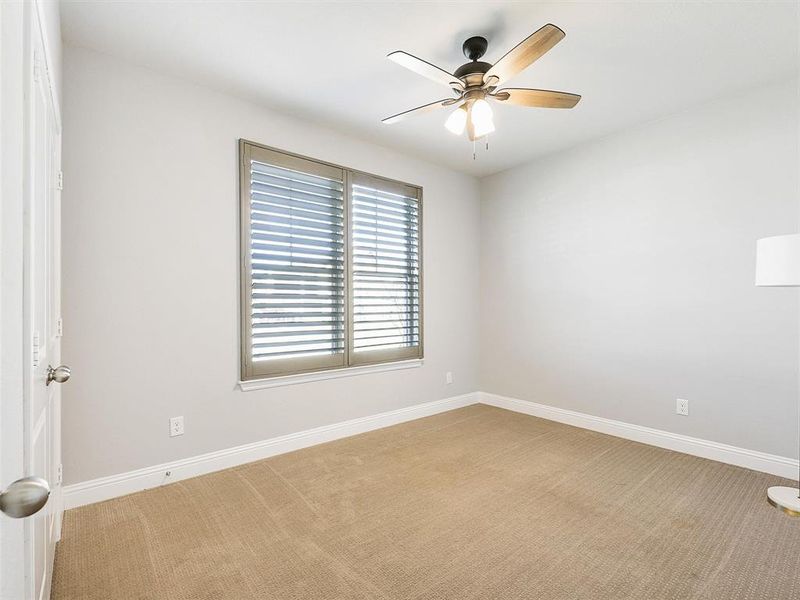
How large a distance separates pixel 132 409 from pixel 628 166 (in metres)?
4.25

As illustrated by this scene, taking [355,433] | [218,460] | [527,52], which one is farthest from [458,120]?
[218,460]

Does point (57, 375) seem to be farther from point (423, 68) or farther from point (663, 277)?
point (663, 277)

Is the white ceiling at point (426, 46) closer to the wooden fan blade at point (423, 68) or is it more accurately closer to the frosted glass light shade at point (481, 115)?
the wooden fan blade at point (423, 68)

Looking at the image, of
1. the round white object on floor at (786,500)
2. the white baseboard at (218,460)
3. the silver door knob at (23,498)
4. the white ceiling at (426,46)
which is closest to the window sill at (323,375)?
the white baseboard at (218,460)

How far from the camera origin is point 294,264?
3.27 meters

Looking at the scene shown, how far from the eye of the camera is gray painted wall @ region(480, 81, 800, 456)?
112 inches

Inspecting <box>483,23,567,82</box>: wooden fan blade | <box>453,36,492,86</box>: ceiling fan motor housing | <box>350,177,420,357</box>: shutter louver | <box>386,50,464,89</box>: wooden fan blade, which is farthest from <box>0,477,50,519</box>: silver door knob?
<box>350,177,420,357</box>: shutter louver

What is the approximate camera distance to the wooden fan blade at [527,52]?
1777 millimetres

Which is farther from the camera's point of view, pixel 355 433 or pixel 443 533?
pixel 355 433

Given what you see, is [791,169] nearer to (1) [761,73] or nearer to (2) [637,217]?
(1) [761,73]

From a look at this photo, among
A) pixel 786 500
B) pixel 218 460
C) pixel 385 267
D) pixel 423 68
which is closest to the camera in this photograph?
pixel 786 500

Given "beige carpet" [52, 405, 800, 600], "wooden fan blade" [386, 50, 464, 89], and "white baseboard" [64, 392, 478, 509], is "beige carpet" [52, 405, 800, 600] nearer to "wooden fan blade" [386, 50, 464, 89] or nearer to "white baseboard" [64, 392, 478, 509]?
"white baseboard" [64, 392, 478, 509]

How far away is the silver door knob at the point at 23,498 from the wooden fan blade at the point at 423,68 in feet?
6.62

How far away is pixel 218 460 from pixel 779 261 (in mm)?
3326
